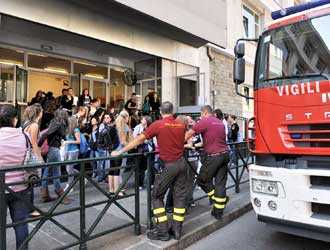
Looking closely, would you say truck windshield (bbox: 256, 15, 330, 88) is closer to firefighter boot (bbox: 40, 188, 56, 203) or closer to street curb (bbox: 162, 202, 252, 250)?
street curb (bbox: 162, 202, 252, 250)

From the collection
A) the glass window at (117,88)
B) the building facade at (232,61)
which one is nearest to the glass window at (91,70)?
the glass window at (117,88)

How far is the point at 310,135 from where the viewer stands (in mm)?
4723

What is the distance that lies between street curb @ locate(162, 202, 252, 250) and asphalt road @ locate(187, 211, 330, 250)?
0.07 m

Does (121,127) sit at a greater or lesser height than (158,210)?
greater

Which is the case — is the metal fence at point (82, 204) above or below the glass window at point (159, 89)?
below

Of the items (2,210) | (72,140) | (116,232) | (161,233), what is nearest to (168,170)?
(161,233)

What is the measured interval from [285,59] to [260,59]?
0.40 meters

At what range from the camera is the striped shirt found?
3980 mm

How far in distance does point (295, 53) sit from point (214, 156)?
2.02 metres

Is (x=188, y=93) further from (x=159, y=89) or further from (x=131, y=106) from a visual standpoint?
(x=131, y=106)

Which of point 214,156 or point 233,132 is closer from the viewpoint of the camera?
point 214,156

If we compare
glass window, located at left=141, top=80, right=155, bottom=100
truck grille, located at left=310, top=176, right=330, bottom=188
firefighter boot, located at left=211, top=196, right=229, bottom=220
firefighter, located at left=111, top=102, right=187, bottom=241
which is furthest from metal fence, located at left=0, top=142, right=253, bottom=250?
glass window, located at left=141, top=80, right=155, bottom=100

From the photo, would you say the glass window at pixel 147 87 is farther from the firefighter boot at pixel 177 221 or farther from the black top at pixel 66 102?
the firefighter boot at pixel 177 221

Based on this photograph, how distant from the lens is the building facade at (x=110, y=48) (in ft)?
34.3
